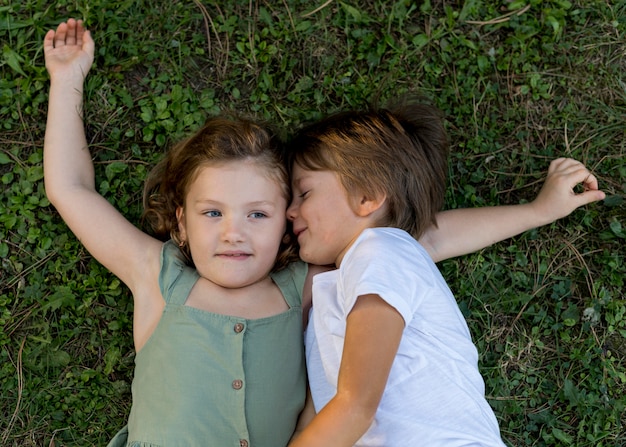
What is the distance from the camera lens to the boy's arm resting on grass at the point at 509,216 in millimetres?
3570

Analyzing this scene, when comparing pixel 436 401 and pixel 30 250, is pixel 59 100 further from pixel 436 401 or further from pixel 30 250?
pixel 436 401

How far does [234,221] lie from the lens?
3084 mm

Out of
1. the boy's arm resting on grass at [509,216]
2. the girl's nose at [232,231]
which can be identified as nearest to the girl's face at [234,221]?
the girl's nose at [232,231]

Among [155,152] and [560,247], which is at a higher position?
[155,152]

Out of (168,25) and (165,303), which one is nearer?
(165,303)

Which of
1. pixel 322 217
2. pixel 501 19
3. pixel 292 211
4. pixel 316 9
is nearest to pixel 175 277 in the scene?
pixel 292 211

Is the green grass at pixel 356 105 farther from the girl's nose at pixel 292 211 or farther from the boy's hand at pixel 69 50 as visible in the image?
the girl's nose at pixel 292 211

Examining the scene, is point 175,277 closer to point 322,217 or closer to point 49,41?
point 322,217

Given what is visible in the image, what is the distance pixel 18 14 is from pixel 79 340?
1.85 m

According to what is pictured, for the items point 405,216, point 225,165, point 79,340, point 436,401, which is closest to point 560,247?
point 405,216

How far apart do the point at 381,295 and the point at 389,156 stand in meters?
0.85

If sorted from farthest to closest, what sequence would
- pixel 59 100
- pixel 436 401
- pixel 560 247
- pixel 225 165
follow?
1. pixel 560 247
2. pixel 59 100
3. pixel 225 165
4. pixel 436 401

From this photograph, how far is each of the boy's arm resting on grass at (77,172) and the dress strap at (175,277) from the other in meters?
0.09

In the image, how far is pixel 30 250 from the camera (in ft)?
12.1
